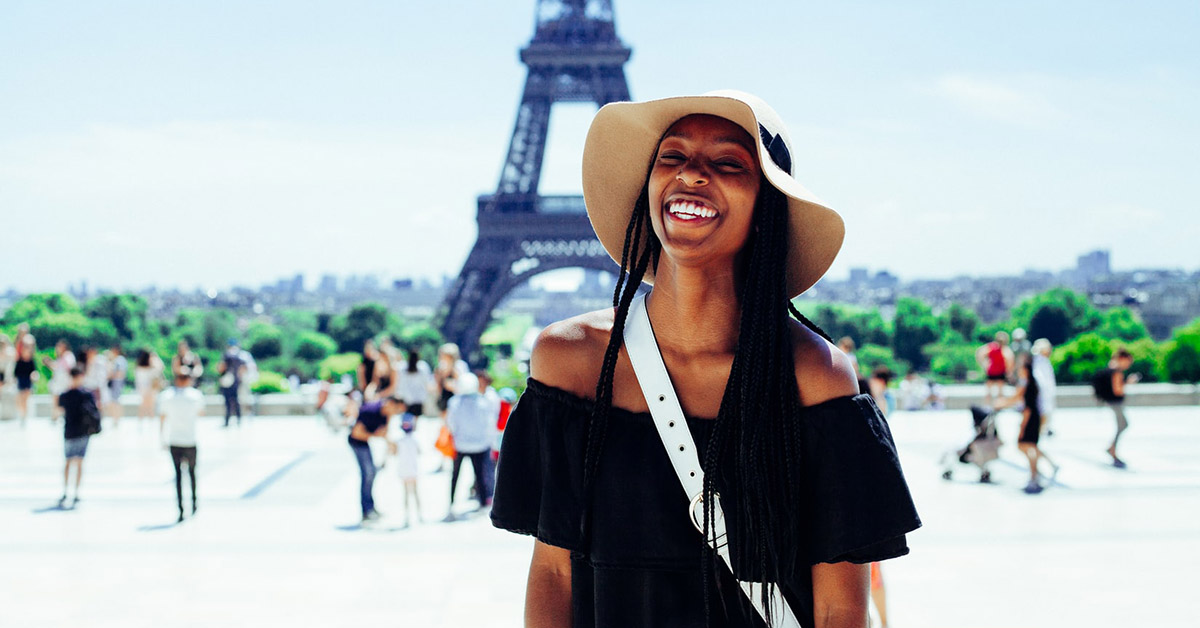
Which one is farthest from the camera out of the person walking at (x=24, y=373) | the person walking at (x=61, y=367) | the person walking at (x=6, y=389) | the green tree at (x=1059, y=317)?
the green tree at (x=1059, y=317)

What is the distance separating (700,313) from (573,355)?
0.22 meters

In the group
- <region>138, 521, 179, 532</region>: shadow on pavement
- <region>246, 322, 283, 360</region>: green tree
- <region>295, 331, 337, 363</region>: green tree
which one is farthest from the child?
<region>246, 322, 283, 360</region>: green tree

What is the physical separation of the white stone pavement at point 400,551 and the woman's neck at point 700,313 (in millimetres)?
4189

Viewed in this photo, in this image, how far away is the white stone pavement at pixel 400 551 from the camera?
5.64 metres

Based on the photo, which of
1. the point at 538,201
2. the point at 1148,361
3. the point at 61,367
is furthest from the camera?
the point at 538,201

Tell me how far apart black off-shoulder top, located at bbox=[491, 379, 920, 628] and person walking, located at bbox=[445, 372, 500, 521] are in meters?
6.42

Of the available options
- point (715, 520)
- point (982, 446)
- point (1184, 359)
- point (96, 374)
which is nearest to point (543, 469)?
point (715, 520)

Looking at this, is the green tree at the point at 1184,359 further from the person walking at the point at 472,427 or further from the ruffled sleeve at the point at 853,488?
the ruffled sleeve at the point at 853,488

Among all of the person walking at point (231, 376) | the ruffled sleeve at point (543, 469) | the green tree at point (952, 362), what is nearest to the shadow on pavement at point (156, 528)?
the person walking at point (231, 376)

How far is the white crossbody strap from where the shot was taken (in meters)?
1.51

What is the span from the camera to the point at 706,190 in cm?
155

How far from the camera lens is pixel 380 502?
8.84 m

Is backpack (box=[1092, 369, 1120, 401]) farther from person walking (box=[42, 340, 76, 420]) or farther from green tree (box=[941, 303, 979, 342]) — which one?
green tree (box=[941, 303, 979, 342])

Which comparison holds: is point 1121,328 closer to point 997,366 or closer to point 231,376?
point 997,366
